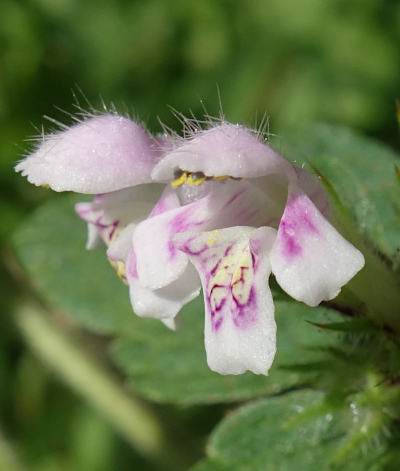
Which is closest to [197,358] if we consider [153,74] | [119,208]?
[119,208]

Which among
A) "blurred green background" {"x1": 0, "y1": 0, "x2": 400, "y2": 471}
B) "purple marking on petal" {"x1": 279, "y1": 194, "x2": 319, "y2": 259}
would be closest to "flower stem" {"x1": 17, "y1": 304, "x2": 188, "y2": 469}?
"blurred green background" {"x1": 0, "y1": 0, "x2": 400, "y2": 471}

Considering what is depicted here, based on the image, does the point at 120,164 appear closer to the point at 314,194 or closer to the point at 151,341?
→ the point at 314,194

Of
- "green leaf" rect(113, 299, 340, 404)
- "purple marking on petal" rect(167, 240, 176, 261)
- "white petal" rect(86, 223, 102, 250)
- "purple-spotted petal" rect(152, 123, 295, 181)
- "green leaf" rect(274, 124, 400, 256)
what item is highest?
"purple-spotted petal" rect(152, 123, 295, 181)

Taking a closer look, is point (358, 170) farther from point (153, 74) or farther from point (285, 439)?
point (153, 74)

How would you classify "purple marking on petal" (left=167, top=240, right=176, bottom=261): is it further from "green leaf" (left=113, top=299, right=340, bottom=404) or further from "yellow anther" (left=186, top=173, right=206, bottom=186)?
"green leaf" (left=113, top=299, right=340, bottom=404)

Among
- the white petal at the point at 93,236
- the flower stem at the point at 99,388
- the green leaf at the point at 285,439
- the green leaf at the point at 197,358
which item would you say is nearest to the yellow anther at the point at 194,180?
the white petal at the point at 93,236
